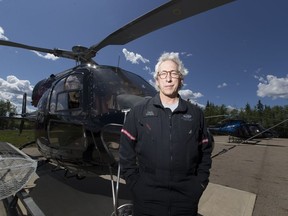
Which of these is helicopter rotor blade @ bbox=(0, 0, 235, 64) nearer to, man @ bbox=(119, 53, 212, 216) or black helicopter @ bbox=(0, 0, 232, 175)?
black helicopter @ bbox=(0, 0, 232, 175)

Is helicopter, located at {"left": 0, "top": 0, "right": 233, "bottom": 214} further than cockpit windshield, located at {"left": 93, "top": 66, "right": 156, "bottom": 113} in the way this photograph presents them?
No

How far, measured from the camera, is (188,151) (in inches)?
73.9

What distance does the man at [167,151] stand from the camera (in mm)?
1823

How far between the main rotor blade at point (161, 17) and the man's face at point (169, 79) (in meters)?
1.82

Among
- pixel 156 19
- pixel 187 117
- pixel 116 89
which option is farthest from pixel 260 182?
pixel 187 117

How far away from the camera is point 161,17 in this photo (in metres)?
3.93

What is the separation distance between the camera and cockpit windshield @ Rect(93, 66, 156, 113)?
3744mm

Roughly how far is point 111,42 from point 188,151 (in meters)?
3.70

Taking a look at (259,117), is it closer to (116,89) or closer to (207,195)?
(207,195)

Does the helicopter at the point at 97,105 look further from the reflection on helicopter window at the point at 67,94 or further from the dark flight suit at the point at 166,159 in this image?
the dark flight suit at the point at 166,159

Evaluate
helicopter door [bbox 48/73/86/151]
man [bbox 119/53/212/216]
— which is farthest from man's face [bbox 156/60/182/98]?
helicopter door [bbox 48/73/86/151]

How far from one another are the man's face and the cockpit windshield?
1.67 m

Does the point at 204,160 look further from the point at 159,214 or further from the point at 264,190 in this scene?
the point at 264,190

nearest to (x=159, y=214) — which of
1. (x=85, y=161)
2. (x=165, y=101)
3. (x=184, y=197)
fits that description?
(x=184, y=197)
